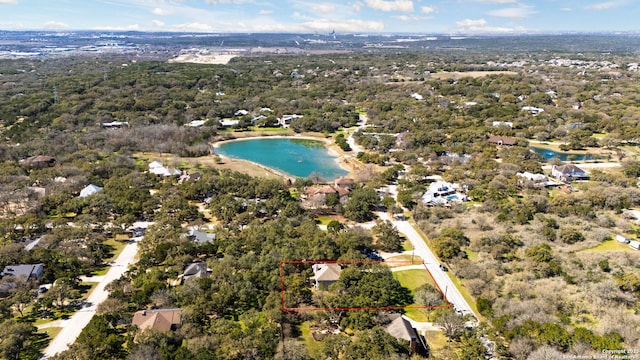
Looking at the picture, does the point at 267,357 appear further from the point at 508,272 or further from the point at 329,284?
the point at 508,272

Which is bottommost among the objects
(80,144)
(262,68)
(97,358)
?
(97,358)

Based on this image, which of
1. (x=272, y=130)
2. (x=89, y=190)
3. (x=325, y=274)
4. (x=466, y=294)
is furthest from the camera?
(x=272, y=130)

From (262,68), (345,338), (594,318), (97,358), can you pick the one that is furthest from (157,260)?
(262,68)

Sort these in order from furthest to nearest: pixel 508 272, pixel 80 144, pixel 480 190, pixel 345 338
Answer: pixel 80 144 < pixel 480 190 < pixel 508 272 < pixel 345 338

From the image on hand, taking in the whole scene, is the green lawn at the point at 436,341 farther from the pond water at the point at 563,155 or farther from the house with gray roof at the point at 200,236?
the pond water at the point at 563,155

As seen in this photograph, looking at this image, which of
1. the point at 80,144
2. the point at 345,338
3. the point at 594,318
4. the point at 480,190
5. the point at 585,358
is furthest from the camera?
the point at 80,144

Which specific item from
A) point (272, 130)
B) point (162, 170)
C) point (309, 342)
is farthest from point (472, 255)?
point (272, 130)

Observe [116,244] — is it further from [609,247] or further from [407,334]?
[609,247]
